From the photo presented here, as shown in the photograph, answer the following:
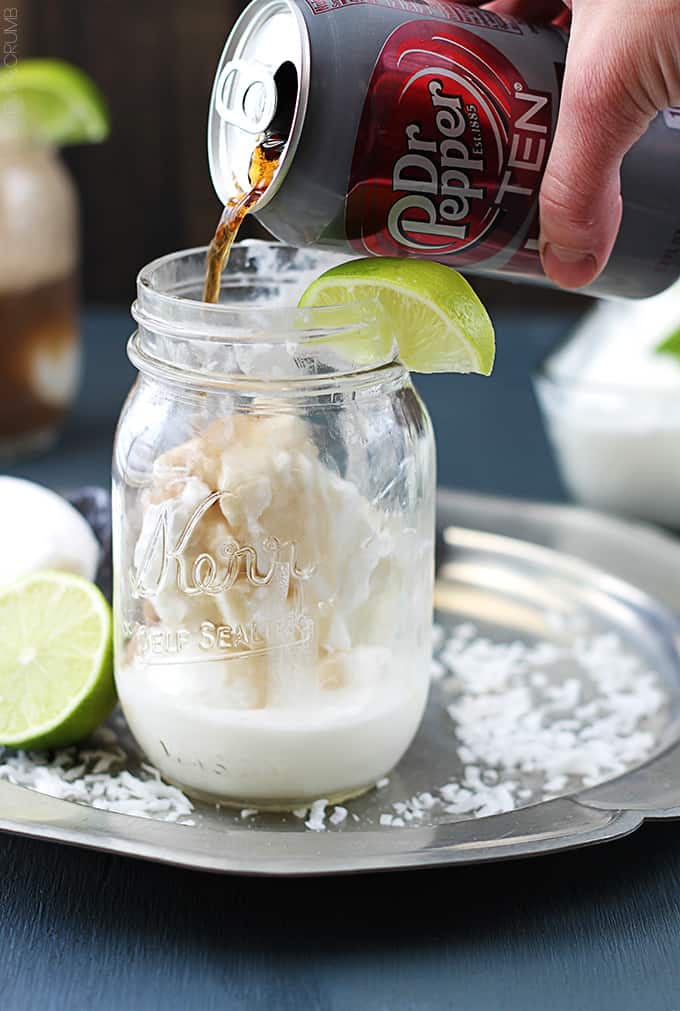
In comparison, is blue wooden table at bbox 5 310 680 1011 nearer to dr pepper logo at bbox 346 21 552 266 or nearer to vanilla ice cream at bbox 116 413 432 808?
vanilla ice cream at bbox 116 413 432 808

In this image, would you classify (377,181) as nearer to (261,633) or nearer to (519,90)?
(519,90)

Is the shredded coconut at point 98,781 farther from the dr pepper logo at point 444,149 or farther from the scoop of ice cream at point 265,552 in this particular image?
the dr pepper logo at point 444,149

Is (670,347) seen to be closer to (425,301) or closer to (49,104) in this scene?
(425,301)

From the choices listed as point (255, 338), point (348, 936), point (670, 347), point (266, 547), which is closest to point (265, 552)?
point (266, 547)

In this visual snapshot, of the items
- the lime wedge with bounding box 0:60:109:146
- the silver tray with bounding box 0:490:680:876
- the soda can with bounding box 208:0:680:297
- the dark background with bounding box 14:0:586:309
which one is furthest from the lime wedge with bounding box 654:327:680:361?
the dark background with bounding box 14:0:586:309

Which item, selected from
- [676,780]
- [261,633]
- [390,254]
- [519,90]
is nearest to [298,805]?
[261,633]
